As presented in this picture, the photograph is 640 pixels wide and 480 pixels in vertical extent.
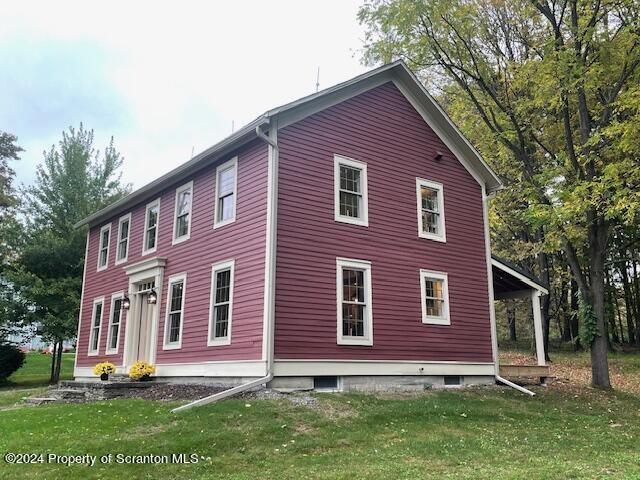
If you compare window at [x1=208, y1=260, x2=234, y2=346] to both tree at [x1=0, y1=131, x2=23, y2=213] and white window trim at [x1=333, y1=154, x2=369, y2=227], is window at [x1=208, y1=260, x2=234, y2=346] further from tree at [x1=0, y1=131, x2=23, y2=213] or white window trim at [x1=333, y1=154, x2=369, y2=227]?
tree at [x1=0, y1=131, x2=23, y2=213]

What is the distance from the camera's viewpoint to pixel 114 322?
695 inches

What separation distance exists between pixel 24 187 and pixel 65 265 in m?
4.64

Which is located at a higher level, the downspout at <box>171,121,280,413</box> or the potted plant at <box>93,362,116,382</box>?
the downspout at <box>171,121,280,413</box>

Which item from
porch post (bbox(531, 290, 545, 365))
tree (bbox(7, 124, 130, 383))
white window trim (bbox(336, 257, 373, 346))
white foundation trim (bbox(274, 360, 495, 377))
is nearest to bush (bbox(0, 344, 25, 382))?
tree (bbox(7, 124, 130, 383))

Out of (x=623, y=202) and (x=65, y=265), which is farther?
(x=65, y=265)

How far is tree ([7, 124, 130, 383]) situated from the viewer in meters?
23.8

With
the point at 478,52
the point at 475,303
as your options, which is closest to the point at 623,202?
the point at 475,303

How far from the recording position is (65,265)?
25359 mm

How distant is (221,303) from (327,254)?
272 centimetres

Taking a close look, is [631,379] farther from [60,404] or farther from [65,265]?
[65,265]

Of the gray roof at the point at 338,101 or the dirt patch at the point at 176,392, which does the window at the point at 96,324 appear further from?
the dirt patch at the point at 176,392

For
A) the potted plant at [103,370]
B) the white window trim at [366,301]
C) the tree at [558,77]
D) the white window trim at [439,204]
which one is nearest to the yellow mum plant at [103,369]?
the potted plant at [103,370]

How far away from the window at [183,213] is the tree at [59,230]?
1089cm

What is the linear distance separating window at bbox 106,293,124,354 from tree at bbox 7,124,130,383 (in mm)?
7350
